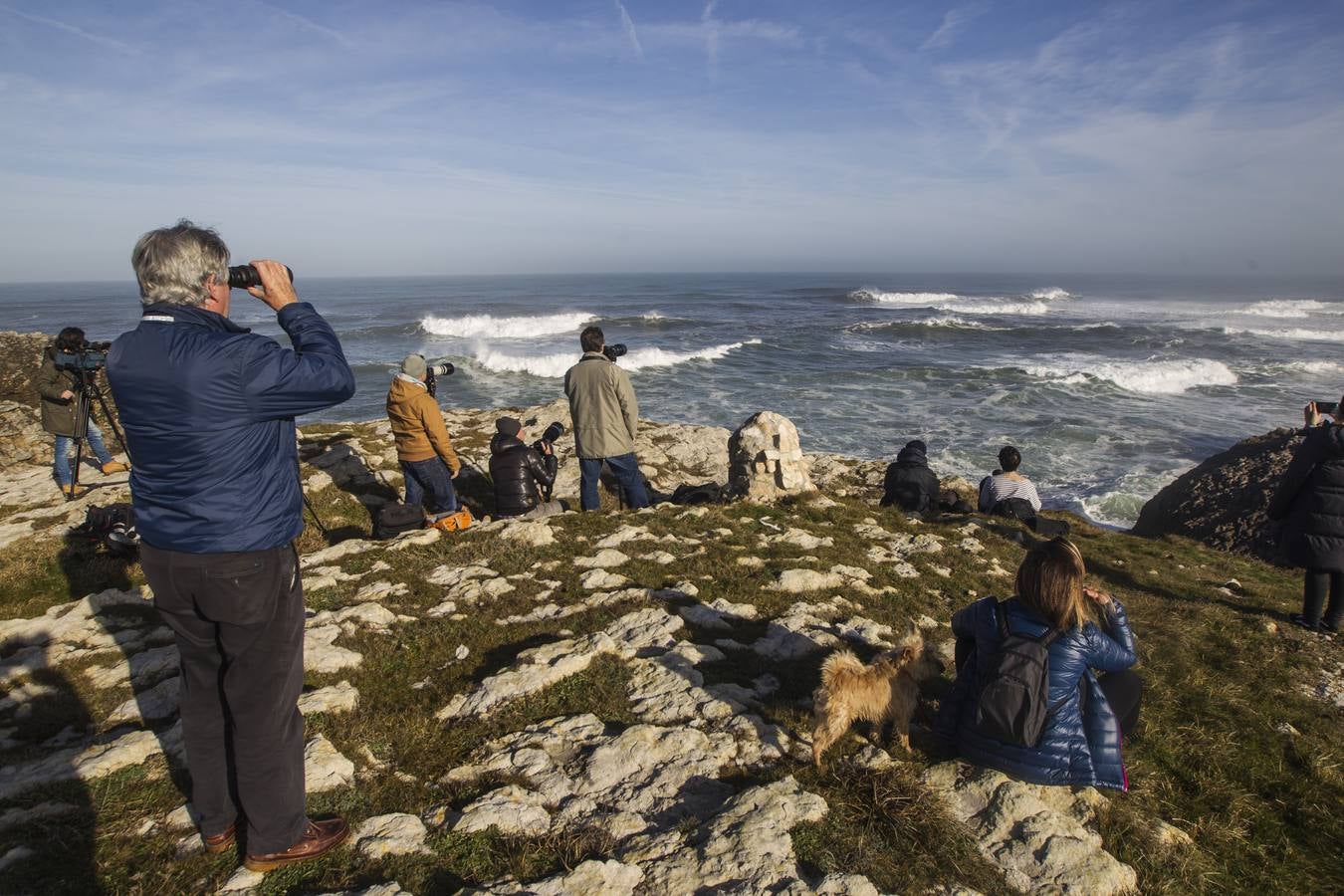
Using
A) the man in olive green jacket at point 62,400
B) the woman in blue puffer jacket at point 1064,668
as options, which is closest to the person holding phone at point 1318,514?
the woman in blue puffer jacket at point 1064,668

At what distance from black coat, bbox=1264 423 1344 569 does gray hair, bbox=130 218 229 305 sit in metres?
8.43

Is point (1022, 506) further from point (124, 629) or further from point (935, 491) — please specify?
point (124, 629)

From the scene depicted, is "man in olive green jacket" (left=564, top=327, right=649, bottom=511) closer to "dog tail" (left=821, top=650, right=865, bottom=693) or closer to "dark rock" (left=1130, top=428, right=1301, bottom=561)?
"dog tail" (left=821, top=650, right=865, bottom=693)

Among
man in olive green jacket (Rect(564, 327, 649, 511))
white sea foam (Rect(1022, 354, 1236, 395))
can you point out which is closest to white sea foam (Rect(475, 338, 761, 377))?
white sea foam (Rect(1022, 354, 1236, 395))

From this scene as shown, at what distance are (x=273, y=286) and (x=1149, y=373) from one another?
3472 cm

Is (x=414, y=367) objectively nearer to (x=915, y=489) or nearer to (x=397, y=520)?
(x=397, y=520)

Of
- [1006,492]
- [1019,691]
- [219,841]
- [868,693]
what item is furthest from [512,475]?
[1006,492]

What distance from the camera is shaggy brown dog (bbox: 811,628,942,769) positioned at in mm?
3561

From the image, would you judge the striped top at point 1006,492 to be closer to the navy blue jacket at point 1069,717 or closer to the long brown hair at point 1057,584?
the navy blue jacket at point 1069,717

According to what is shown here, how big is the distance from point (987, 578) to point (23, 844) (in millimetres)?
7323

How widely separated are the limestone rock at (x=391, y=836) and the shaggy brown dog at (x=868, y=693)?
6.78 feet

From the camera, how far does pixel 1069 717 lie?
3.36 meters

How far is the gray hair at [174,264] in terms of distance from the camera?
8.18 feet

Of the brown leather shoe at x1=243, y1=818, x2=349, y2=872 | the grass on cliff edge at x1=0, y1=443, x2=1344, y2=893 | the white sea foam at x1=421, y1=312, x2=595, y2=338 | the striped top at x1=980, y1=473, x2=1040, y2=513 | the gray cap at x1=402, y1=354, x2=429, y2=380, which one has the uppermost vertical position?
the white sea foam at x1=421, y1=312, x2=595, y2=338
